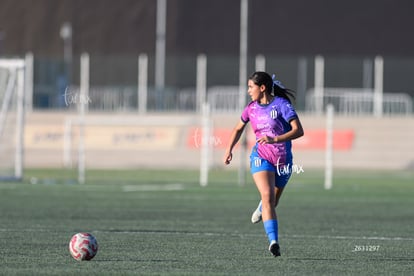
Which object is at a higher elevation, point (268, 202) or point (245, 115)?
point (245, 115)

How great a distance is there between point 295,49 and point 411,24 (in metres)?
4.84

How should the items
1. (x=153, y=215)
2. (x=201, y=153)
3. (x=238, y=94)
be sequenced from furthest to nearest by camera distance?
(x=238, y=94), (x=201, y=153), (x=153, y=215)

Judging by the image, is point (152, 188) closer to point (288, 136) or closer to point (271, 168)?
point (271, 168)

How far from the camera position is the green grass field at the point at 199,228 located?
12727 millimetres

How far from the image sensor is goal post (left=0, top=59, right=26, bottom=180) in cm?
3069

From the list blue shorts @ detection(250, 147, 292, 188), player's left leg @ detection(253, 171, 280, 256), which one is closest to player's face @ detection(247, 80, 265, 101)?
blue shorts @ detection(250, 147, 292, 188)

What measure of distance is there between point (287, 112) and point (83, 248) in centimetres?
283

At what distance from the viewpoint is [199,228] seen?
58.2ft

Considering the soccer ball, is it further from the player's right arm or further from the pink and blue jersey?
the pink and blue jersey

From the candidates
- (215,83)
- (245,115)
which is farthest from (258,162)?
(215,83)

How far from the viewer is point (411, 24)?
4975cm

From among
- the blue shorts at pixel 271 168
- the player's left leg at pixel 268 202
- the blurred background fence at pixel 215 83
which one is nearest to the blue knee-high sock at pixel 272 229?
the player's left leg at pixel 268 202

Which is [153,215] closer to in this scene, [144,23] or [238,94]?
[238,94]

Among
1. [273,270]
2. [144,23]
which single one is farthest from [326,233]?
[144,23]
